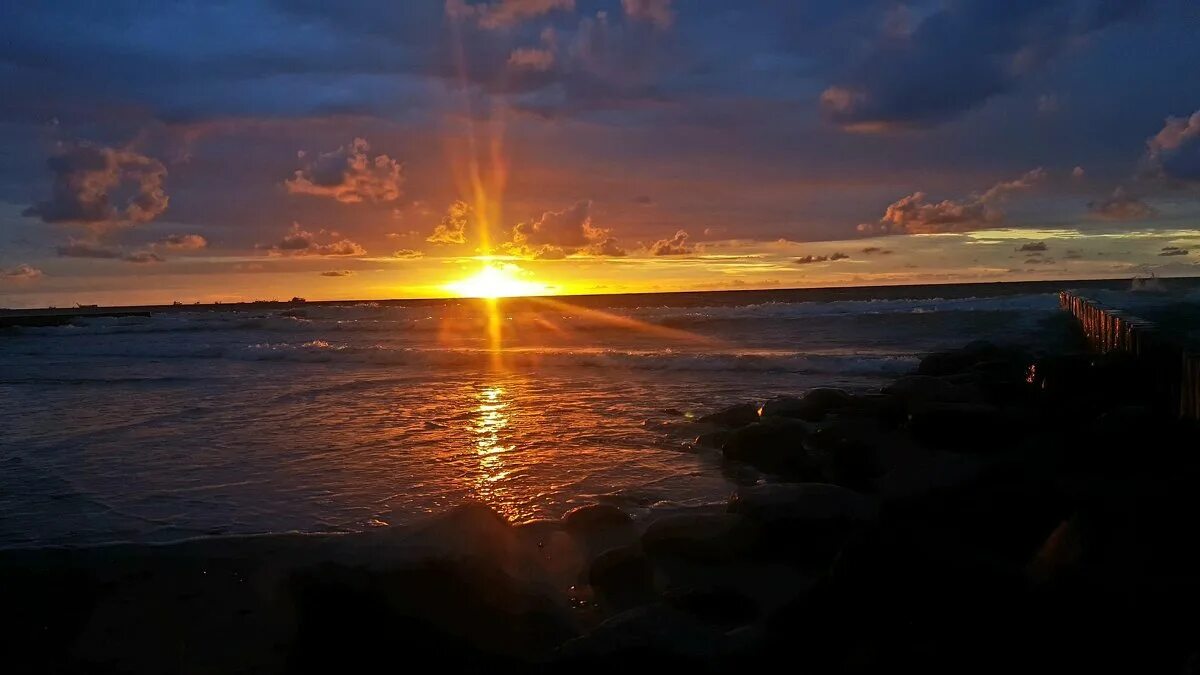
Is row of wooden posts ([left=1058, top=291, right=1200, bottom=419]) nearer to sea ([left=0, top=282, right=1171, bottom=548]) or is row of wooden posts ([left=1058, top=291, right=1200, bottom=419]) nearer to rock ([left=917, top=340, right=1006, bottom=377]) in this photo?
rock ([left=917, top=340, right=1006, bottom=377])

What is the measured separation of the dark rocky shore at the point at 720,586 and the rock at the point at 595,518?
0.07 ft

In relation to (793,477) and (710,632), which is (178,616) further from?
(793,477)

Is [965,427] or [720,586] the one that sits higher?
[965,427]

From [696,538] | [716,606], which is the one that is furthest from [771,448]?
[716,606]

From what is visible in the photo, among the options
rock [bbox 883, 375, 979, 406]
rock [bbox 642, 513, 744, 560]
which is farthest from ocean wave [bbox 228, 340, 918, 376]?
rock [bbox 642, 513, 744, 560]

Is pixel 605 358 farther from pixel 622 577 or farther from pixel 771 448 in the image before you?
pixel 622 577

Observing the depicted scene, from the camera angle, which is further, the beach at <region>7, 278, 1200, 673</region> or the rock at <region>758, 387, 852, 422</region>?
the rock at <region>758, 387, 852, 422</region>

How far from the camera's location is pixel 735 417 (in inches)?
492

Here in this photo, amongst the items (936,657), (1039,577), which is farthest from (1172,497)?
(936,657)

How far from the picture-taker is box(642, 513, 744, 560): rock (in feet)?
20.2

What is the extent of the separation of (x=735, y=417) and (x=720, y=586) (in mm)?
7019

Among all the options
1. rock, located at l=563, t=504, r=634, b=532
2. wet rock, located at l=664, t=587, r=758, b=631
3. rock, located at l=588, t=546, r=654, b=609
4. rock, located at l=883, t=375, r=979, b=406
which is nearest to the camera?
wet rock, located at l=664, t=587, r=758, b=631

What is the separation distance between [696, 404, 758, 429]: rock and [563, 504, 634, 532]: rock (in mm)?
5215

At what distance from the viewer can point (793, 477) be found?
29.6 feet
